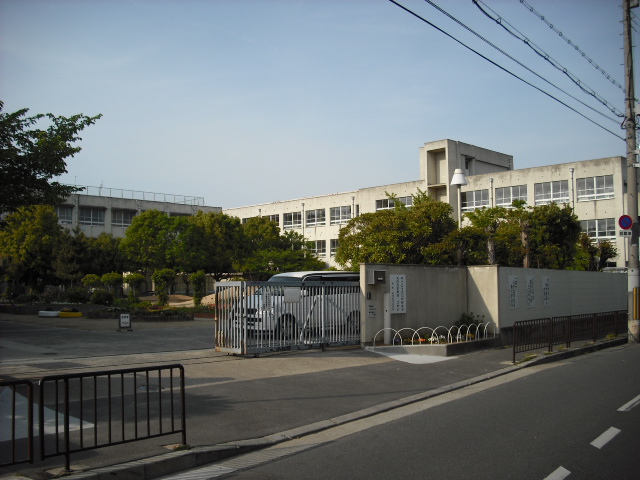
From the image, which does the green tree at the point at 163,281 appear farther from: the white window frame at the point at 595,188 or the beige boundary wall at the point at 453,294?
the white window frame at the point at 595,188

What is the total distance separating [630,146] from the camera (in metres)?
20.9

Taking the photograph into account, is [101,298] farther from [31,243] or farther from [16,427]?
[16,427]

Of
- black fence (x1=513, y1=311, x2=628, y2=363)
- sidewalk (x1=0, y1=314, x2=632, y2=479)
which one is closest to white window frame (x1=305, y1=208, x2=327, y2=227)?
black fence (x1=513, y1=311, x2=628, y2=363)

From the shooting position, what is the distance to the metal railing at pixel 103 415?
20.7 ft

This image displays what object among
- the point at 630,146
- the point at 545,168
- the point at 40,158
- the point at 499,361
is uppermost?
the point at 545,168

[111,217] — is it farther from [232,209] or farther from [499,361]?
[499,361]

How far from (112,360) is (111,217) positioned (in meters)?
58.0

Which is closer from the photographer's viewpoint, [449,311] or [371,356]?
[371,356]

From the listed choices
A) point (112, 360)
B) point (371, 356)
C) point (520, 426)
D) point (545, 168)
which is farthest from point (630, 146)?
point (545, 168)

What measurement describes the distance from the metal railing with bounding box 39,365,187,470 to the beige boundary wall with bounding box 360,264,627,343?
7.76m

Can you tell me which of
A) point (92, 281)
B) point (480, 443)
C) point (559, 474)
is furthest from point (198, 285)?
point (559, 474)

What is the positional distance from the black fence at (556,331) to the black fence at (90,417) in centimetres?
987

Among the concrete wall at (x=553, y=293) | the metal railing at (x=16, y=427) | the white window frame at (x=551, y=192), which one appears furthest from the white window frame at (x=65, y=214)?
the metal railing at (x=16, y=427)

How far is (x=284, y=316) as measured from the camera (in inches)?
594
